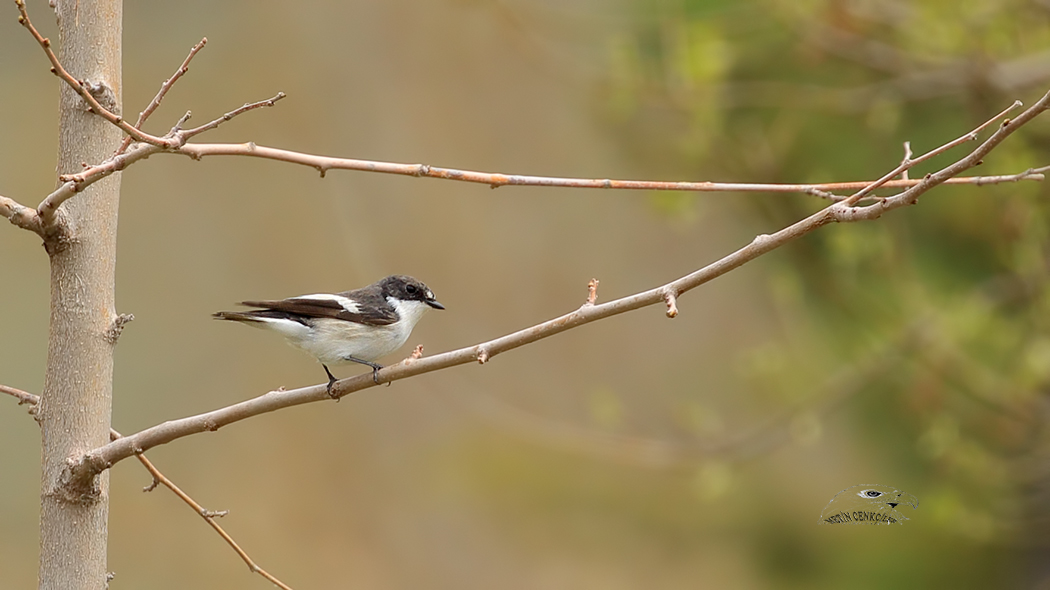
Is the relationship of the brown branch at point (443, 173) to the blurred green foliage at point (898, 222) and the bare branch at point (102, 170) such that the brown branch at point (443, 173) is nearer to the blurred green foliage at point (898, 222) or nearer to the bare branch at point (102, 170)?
the bare branch at point (102, 170)

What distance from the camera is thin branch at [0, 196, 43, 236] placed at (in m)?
1.54

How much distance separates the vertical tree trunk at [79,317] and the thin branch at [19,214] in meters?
0.10

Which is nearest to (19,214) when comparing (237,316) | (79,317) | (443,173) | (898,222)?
(79,317)

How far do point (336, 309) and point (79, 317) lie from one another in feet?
3.67

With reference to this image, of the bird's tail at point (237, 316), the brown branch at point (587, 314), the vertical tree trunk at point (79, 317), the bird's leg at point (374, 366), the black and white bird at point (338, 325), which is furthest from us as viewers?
the black and white bird at point (338, 325)

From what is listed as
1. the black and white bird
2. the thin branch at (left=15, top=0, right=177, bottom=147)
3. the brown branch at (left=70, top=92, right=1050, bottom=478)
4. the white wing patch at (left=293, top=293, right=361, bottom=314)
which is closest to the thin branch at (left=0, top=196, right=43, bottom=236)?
the thin branch at (left=15, top=0, right=177, bottom=147)

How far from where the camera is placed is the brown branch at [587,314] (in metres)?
1.46

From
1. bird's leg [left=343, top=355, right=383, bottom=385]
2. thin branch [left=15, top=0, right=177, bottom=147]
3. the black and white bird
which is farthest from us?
the black and white bird

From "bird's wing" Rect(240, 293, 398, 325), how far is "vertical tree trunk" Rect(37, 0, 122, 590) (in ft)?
3.04

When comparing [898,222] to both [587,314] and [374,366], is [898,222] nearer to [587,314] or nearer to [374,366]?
[374,366]

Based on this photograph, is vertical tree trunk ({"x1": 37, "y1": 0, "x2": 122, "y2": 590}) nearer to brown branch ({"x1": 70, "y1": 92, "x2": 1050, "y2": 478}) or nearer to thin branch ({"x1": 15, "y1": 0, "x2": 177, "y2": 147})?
brown branch ({"x1": 70, "y1": 92, "x2": 1050, "y2": 478})

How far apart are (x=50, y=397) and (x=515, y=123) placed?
3.94 metres

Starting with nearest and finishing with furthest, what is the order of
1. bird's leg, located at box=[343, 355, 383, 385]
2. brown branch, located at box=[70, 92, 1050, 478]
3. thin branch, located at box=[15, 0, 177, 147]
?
1. thin branch, located at box=[15, 0, 177, 147]
2. brown branch, located at box=[70, 92, 1050, 478]
3. bird's leg, located at box=[343, 355, 383, 385]

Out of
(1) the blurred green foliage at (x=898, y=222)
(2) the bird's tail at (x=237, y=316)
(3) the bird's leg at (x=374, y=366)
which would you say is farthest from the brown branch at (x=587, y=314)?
(1) the blurred green foliage at (x=898, y=222)
